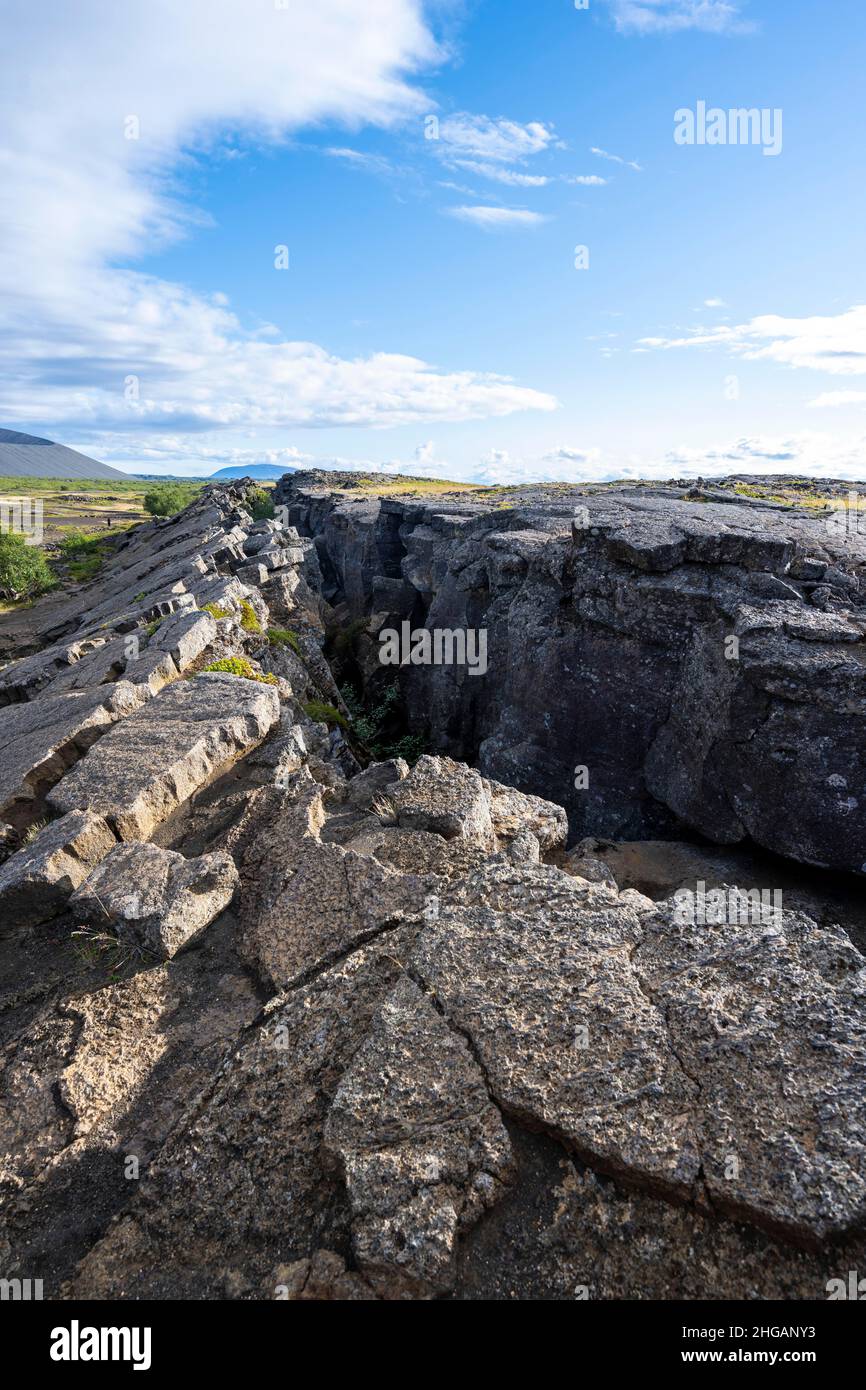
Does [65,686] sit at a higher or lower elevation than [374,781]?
higher

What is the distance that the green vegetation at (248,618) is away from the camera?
15.2 m

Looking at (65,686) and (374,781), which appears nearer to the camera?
(374,781)

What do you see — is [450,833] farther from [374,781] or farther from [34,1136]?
[34,1136]

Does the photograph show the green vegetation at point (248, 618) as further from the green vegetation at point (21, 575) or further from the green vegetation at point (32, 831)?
the green vegetation at point (21, 575)

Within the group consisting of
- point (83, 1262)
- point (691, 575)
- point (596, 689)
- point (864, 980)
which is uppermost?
point (691, 575)

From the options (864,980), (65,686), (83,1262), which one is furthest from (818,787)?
(65,686)

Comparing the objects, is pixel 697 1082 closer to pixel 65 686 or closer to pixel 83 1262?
pixel 83 1262

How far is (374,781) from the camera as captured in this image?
29.0ft

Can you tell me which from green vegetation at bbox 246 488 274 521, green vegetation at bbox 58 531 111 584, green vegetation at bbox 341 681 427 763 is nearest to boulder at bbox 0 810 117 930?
green vegetation at bbox 341 681 427 763

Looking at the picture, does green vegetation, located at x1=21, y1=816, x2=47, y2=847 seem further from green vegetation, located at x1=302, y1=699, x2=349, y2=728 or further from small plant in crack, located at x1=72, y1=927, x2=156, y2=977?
green vegetation, located at x1=302, y1=699, x2=349, y2=728

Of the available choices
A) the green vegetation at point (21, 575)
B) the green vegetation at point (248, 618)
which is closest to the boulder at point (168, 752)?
the green vegetation at point (248, 618)
